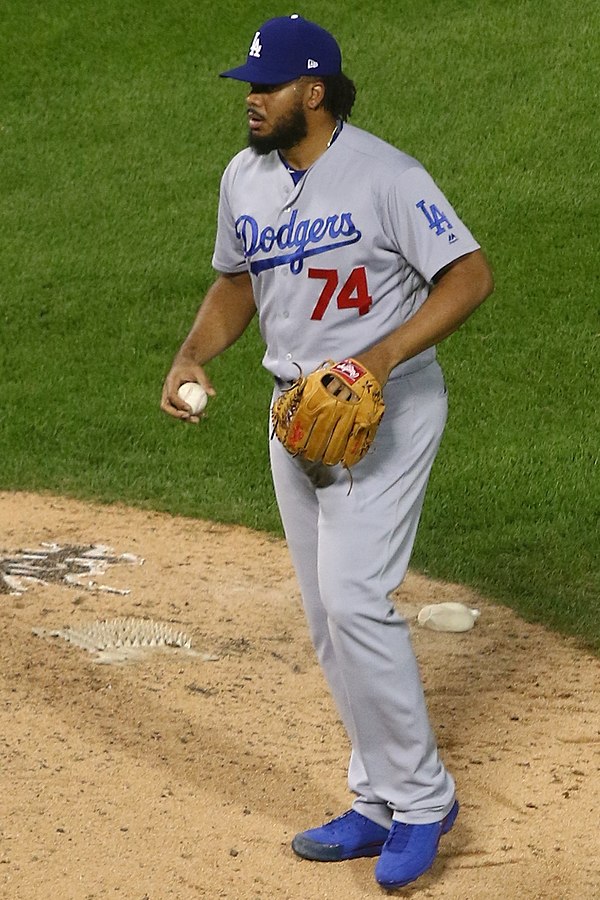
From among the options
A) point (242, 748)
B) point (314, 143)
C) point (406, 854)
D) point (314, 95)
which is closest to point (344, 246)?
point (314, 143)

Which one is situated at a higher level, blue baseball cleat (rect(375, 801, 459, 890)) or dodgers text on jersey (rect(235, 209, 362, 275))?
dodgers text on jersey (rect(235, 209, 362, 275))

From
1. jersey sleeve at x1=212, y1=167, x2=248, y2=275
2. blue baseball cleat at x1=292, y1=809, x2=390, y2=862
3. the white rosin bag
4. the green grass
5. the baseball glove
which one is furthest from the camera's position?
the green grass

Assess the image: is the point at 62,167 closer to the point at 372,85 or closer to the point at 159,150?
the point at 159,150

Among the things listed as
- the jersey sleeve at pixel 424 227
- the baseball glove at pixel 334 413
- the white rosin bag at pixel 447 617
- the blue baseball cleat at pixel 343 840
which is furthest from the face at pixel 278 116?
the white rosin bag at pixel 447 617

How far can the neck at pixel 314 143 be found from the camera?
12.9 ft

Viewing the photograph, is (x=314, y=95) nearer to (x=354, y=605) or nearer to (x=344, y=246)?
(x=344, y=246)

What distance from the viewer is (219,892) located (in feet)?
12.7

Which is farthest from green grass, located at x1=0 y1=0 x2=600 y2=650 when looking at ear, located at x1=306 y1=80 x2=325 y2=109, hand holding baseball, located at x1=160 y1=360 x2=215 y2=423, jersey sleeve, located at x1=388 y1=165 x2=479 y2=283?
ear, located at x1=306 y1=80 x2=325 y2=109

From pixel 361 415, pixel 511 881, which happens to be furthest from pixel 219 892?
pixel 361 415

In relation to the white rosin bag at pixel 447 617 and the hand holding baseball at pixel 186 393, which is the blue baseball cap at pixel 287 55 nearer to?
the hand holding baseball at pixel 186 393

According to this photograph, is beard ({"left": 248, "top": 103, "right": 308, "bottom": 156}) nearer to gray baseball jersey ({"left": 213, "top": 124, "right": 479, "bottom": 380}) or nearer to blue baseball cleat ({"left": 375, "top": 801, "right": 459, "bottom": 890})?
gray baseball jersey ({"left": 213, "top": 124, "right": 479, "bottom": 380})

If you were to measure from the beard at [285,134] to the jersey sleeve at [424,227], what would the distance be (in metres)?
0.33

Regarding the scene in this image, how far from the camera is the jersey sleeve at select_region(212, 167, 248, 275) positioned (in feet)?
13.7

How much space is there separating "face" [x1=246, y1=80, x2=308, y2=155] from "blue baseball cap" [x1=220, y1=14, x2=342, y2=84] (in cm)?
4
